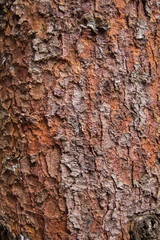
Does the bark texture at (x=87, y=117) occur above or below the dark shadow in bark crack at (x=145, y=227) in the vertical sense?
above

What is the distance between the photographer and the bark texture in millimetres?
993

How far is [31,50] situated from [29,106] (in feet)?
0.85

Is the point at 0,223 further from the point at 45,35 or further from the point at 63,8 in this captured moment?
the point at 63,8

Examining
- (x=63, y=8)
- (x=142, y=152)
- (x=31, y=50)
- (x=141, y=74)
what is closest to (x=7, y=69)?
(x=31, y=50)

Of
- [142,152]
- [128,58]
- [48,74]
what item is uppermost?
[128,58]

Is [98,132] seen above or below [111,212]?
above

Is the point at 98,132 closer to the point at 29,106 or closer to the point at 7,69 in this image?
the point at 29,106

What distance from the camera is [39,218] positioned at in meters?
1.03

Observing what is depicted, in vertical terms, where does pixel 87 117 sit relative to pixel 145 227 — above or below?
above

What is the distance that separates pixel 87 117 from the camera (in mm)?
995

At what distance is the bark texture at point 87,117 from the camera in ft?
3.26

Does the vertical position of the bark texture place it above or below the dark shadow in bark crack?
above

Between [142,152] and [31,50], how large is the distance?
2.33 feet

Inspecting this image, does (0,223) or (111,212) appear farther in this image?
(0,223)
